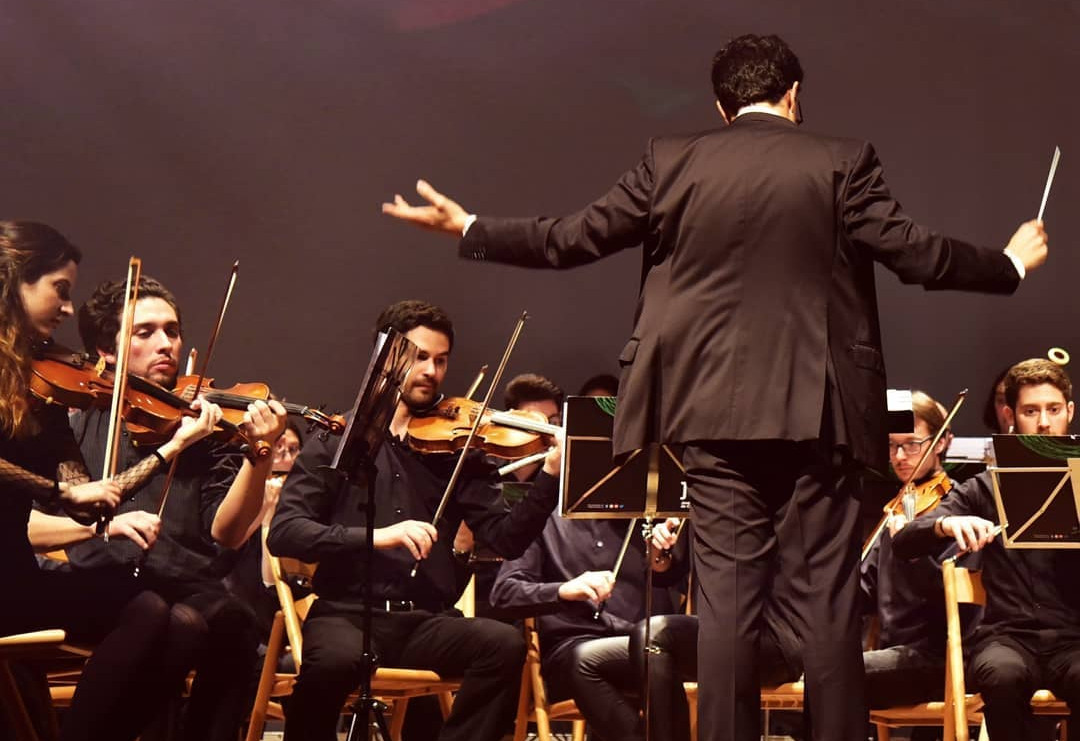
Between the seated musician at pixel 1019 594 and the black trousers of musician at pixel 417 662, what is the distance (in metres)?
1.01

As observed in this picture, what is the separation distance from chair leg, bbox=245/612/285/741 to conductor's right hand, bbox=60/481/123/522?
0.66m

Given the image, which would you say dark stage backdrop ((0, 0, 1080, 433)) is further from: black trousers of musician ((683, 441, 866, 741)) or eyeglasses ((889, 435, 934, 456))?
black trousers of musician ((683, 441, 866, 741))

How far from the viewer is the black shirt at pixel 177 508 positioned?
299 centimetres

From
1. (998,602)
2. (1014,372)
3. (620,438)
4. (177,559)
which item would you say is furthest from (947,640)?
(177,559)

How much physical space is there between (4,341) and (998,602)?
247 cm

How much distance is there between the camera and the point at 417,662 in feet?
9.73

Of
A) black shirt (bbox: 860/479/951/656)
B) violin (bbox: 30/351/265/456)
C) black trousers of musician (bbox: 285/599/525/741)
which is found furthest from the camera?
black shirt (bbox: 860/479/951/656)

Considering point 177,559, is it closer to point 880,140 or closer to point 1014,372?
point 1014,372

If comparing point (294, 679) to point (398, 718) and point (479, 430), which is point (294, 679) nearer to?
point (398, 718)

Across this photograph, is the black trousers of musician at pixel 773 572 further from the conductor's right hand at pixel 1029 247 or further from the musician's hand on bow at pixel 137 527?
the musician's hand on bow at pixel 137 527

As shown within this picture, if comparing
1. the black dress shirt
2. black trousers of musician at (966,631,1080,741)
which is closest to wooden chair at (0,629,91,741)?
the black dress shirt

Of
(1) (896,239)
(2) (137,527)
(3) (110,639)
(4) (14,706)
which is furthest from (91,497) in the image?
(1) (896,239)

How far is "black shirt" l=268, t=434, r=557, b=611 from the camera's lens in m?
2.97

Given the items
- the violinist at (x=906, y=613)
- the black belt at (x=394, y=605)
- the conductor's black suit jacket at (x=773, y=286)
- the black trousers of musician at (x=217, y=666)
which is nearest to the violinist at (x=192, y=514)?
the black trousers of musician at (x=217, y=666)
